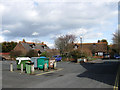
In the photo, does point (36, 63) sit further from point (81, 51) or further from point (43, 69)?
point (81, 51)

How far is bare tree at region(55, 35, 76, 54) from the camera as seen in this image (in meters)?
54.3

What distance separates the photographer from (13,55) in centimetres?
5084

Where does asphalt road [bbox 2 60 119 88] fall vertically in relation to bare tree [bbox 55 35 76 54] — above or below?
below

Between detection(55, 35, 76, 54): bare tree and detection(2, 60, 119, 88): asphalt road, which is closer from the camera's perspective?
detection(2, 60, 119, 88): asphalt road

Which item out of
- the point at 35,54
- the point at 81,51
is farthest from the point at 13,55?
the point at 81,51

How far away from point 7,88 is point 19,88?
0.77 metres

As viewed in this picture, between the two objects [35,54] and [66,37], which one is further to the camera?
[66,37]

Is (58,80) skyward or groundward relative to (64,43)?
groundward

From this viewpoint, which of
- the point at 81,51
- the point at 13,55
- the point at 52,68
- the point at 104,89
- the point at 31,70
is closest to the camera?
the point at 104,89

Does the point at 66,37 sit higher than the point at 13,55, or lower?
higher

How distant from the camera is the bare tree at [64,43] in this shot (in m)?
54.3

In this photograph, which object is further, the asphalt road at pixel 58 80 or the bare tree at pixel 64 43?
the bare tree at pixel 64 43

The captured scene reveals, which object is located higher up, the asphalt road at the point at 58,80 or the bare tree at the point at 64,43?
the bare tree at the point at 64,43

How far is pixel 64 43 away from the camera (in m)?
57.1
